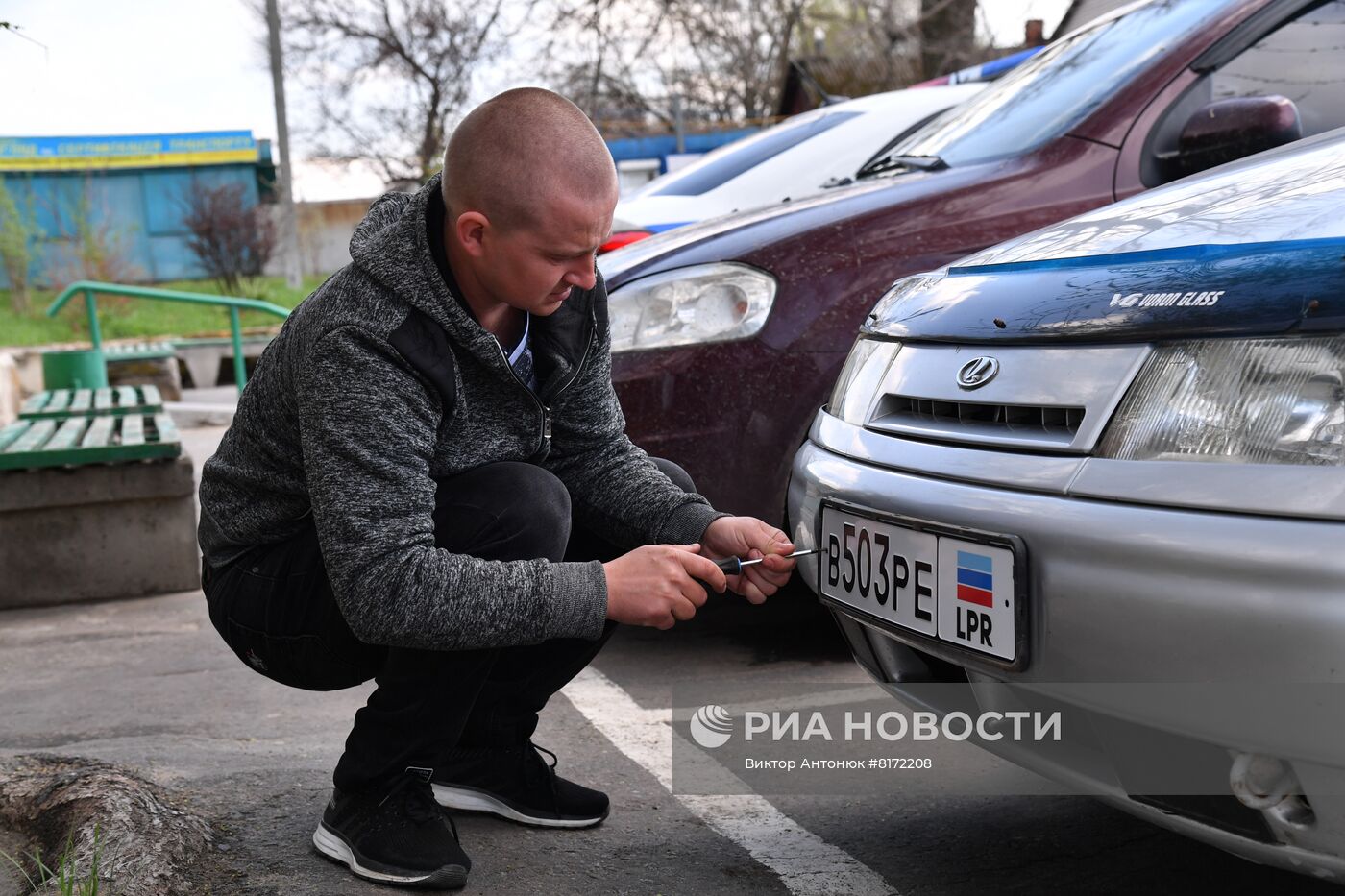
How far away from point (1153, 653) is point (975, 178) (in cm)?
198

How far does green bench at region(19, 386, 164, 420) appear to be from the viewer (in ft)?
16.6

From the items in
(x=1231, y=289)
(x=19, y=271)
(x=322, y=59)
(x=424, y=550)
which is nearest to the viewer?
(x=1231, y=289)

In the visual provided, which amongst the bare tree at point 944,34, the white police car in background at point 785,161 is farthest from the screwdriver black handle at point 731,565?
the bare tree at point 944,34

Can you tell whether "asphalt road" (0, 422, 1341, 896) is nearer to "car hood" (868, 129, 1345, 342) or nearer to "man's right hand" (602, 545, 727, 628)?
"man's right hand" (602, 545, 727, 628)

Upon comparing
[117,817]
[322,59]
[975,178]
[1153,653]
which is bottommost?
[117,817]

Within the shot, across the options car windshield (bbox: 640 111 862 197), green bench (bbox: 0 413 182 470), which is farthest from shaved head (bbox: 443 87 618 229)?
car windshield (bbox: 640 111 862 197)

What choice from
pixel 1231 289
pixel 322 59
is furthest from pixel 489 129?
pixel 322 59

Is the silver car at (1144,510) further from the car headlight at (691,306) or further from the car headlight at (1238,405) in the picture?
the car headlight at (691,306)

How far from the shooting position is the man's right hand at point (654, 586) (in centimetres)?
189

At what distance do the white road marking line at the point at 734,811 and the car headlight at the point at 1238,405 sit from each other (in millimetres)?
884

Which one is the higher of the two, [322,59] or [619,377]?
[322,59]

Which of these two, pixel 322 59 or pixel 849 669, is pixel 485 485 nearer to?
pixel 849 669

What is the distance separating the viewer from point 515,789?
2312mm

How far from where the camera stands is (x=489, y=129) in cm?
189
